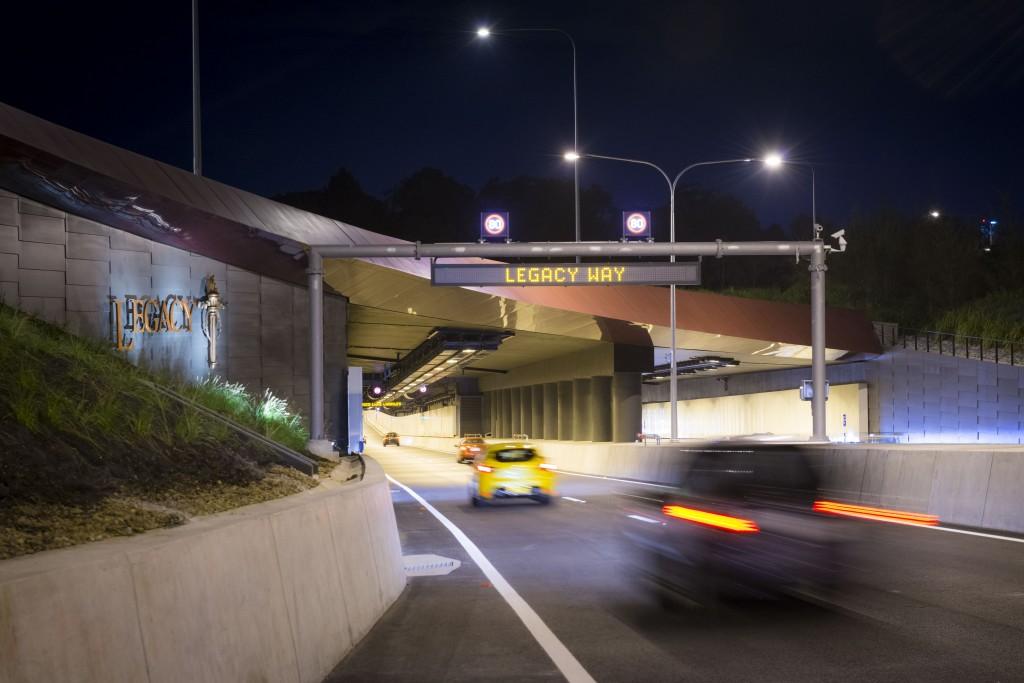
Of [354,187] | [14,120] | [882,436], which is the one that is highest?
[354,187]

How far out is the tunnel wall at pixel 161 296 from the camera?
2781 centimetres

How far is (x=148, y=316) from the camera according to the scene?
3109cm

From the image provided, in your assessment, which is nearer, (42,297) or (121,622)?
Answer: (121,622)

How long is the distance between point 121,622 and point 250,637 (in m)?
1.61

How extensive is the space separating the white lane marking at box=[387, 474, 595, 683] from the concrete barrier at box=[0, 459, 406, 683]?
1.47m

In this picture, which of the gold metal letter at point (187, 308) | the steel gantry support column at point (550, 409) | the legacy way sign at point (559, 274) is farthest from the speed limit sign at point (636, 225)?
the steel gantry support column at point (550, 409)

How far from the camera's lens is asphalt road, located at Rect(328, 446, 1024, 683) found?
25.6 ft

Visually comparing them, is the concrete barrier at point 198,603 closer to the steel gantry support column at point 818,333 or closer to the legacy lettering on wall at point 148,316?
the steel gantry support column at point 818,333

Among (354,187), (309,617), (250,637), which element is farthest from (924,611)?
(354,187)

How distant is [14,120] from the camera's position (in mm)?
24734

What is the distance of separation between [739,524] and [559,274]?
17.7 meters

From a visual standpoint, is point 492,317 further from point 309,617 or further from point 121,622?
point 121,622

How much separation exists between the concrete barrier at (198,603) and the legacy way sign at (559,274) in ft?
65.9

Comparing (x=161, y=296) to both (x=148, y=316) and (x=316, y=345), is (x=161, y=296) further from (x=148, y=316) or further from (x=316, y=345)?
(x=316, y=345)
